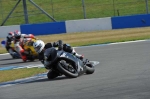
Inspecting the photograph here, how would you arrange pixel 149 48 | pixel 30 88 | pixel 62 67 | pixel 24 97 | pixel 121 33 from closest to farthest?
pixel 24 97
pixel 30 88
pixel 62 67
pixel 149 48
pixel 121 33

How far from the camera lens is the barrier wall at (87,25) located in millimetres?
29750

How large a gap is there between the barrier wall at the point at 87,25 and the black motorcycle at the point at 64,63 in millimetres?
17333

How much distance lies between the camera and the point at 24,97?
9781 mm

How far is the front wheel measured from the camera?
39.5 ft

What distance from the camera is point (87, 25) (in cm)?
3039

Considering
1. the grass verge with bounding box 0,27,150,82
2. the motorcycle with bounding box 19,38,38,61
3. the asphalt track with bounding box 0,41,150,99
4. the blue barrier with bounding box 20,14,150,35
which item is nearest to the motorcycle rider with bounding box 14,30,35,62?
the motorcycle with bounding box 19,38,38,61

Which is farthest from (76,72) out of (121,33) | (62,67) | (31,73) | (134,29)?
(134,29)

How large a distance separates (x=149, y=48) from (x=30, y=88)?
822 cm

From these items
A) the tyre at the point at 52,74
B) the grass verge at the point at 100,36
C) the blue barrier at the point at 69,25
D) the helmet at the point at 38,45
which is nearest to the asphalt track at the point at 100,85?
the tyre at the point at 52,74

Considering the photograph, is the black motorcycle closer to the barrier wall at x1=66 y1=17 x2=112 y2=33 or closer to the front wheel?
the front wheel

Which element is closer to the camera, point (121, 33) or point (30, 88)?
point (30, 88)

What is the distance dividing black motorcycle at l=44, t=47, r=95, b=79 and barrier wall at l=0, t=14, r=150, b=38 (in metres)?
17.3

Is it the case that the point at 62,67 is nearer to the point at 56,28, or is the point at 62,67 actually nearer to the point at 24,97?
the point at 24,97

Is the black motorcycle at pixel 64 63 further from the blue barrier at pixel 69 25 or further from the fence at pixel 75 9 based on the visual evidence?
the fence at pixel 75 9
